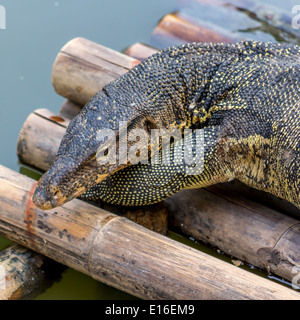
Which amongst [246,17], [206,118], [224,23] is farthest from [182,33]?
[206,118]

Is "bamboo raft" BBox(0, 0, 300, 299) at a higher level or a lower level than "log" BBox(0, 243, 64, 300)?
higher

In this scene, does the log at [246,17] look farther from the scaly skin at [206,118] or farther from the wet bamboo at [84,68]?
the scaly skin at [206,118]

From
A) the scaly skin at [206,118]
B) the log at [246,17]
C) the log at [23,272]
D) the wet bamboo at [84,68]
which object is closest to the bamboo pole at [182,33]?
the log at [246,17]

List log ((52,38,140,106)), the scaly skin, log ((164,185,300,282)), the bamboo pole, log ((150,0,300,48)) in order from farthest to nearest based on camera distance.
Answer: log ((150,0,300,48)), the bamboo pole, log ((52,38,140,106)), log ((164,185,300,282)), the scaly skin

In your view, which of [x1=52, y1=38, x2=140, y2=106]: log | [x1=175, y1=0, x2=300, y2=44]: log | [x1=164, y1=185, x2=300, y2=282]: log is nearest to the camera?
[x1=164, y1=185, x2=300, y2=282]: log

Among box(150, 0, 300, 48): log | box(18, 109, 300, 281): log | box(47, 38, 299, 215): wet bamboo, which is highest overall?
box(150, 0, 300, 48): log

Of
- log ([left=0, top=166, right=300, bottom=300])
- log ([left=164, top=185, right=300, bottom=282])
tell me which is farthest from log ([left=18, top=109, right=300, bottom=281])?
log ([left=0, top=166, right=300, bottom=300])

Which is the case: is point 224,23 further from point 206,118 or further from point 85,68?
point 206,118

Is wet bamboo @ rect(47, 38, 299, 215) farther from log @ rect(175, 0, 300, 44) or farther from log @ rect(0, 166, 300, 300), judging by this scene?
log @ rect(175, 0, 300, 44)
